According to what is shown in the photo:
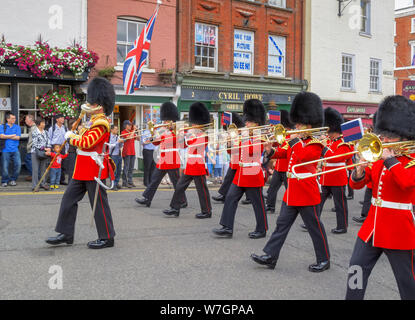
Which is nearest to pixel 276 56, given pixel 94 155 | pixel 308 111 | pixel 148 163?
pixel 148 163

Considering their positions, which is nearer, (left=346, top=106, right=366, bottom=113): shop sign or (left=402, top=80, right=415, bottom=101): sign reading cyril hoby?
(left=402, top=80, right=415, bottom=101): sign reading cyril hoby

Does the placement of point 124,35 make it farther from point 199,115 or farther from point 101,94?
point 101,94

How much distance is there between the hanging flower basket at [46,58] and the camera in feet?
38.7

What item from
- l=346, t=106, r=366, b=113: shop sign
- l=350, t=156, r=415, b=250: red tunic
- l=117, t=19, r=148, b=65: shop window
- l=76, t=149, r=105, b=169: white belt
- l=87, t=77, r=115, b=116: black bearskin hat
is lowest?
l=350, t=156, r=415, b=250: red tunic

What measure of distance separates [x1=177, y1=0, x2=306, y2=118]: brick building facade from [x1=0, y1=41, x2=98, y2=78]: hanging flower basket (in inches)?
155

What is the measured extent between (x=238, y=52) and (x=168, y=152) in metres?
10.4

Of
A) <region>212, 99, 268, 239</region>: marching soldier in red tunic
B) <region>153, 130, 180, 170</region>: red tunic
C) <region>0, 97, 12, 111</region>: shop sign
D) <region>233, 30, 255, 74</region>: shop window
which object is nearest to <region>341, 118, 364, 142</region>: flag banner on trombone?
<region>212, 99, 268, 239</region>: marching soldier in red tunic

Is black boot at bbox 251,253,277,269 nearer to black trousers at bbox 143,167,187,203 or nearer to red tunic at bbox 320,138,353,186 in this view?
red tunic at bbox 320,138,353,186

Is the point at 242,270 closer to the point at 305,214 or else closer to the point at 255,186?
the point at 305,214

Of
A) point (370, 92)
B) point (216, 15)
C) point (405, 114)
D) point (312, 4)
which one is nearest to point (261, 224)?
point (405, 114)

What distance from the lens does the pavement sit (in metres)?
4.22

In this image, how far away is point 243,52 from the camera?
59.4ft

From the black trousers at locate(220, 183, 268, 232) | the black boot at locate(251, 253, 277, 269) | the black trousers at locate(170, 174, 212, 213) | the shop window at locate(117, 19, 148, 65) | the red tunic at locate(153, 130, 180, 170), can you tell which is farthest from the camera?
the shop window at locate(117, 19, 148, 65)
